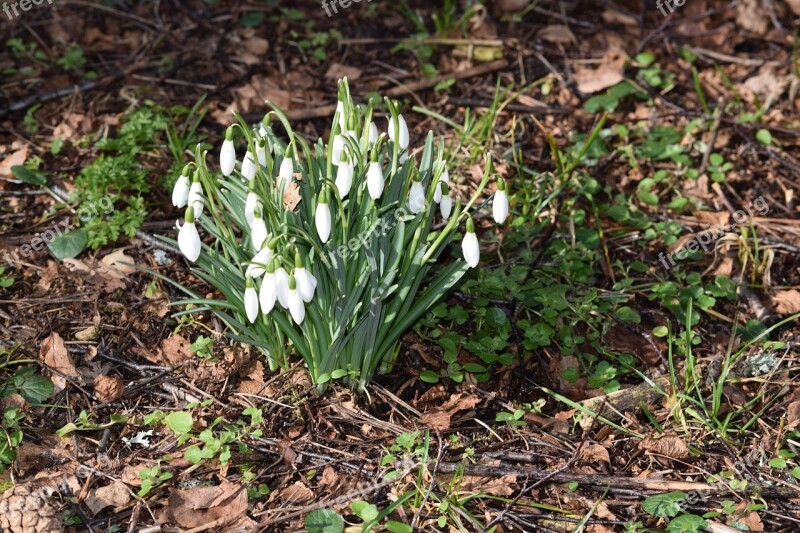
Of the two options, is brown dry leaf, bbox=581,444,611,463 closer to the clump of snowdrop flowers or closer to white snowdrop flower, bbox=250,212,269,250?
the clump of snowdrop flowers

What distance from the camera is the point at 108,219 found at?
355cm

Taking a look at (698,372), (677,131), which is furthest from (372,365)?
(677,131)

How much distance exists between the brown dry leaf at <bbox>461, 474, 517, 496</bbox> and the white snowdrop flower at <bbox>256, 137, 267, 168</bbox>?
3.82 ft

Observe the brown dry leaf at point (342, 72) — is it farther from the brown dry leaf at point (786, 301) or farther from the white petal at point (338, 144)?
the brown dry leaf at point (786, 301)

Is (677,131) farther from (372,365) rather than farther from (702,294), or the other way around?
(372,365)

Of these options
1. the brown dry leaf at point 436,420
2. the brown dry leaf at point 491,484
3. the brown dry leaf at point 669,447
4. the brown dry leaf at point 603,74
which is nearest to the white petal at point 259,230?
the brown dry leaf at point 436,420

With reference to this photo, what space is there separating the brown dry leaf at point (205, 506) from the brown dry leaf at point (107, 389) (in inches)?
18.6

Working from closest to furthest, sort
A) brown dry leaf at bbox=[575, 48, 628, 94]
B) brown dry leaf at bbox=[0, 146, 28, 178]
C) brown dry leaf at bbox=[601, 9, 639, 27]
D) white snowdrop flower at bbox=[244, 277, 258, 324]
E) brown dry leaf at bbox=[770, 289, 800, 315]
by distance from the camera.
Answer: white snowdrop flower at bbox=[244, 277, 258, 324], brown dry leaf at bbox=[770, 289, 800, 315], brown dry leaf at bbox=[0, 146, 28, 178], brown dry leaf at bbox=[575, 48, 628, 94], brown dry leaf at bbox=[601, 9, 639, 27]

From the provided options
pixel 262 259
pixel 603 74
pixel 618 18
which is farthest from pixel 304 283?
pixel 618 18

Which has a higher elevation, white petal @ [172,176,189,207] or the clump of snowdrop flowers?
white petal @ [172,176,189,207]

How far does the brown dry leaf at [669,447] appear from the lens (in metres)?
2.85

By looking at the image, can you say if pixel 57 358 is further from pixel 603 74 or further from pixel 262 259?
pixel 603 74

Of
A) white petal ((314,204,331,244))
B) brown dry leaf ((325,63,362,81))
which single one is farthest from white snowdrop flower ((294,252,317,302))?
brown dry leaf ((325,63,362,81))

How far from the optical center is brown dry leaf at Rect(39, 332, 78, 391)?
9.72 feet
